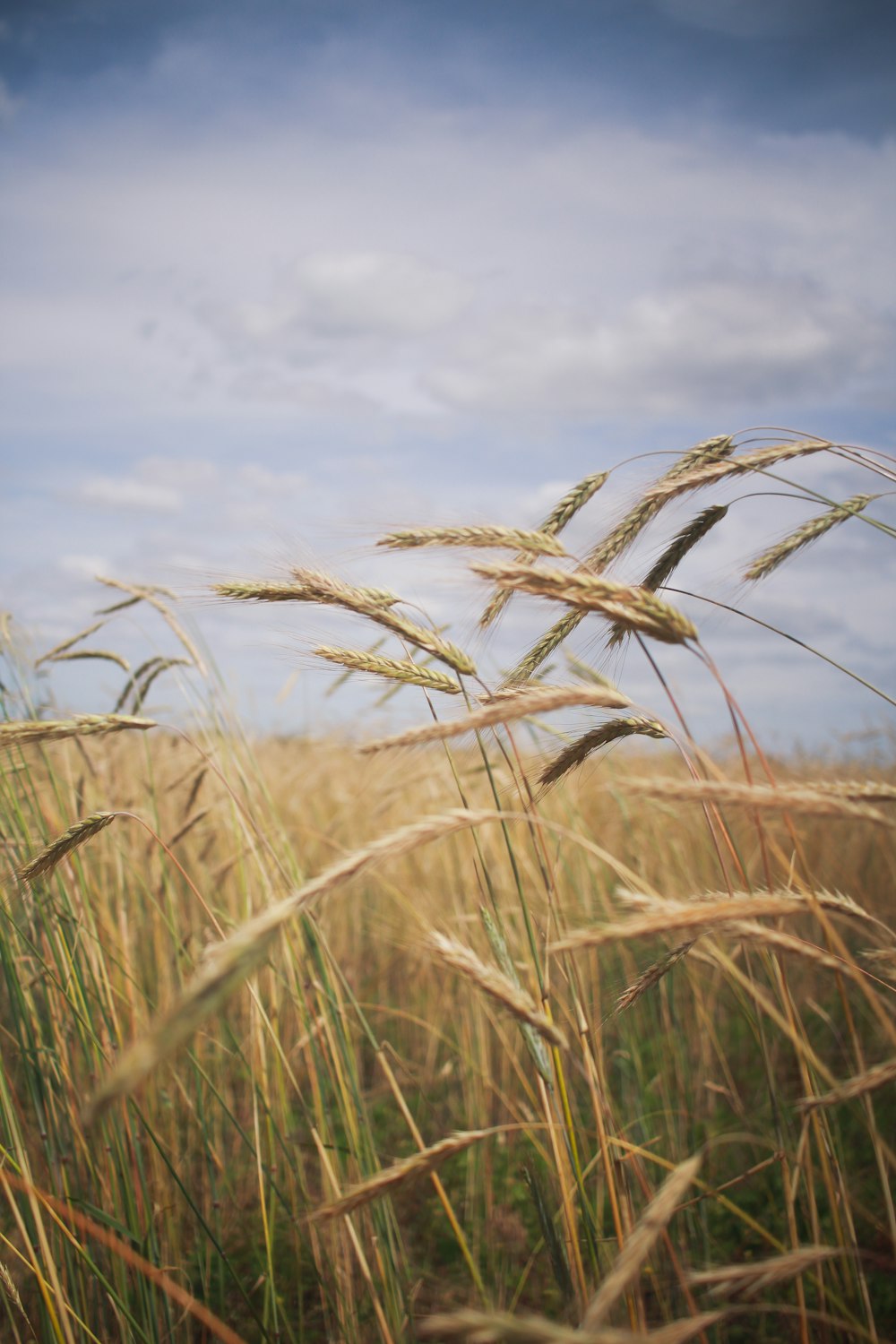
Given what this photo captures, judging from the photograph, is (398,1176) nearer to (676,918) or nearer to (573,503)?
(676,918)

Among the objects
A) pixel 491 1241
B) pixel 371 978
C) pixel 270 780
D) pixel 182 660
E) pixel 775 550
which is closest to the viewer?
pixel 775 550

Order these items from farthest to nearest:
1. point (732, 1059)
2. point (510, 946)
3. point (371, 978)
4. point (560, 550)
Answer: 1. point (371, 978)
2. point (732, 1059)
3. point (510, 946)
4. point (560, 550)

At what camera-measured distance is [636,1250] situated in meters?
0.88

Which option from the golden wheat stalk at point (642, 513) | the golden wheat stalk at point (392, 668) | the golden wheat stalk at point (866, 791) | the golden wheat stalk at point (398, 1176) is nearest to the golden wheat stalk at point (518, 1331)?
the golden wheat stalk at point (398, 1176)

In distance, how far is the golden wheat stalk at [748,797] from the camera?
100cm

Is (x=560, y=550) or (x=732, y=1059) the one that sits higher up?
(x=560, y=550)

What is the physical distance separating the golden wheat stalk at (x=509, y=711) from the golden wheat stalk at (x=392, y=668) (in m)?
0.36

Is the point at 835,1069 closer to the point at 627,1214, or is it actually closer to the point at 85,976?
the point at 627,1214

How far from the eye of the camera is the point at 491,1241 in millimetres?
2469

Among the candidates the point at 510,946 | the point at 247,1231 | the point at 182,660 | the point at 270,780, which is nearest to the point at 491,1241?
the point at 247,1231

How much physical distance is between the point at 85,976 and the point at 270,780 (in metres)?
4.77

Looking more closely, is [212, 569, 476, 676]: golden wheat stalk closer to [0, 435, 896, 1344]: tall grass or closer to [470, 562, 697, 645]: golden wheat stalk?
[0, 435, 896, 1344]: tall grass

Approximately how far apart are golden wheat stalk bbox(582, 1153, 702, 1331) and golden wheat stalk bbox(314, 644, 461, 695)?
86 centimetres

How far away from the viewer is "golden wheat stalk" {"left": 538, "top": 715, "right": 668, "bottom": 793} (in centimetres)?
142
